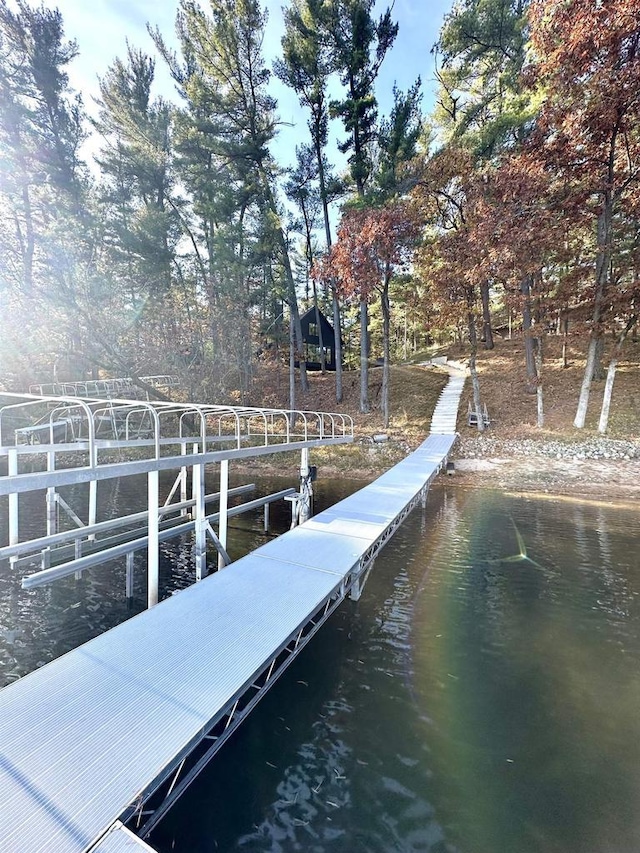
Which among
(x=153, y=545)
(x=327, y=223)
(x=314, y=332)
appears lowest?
(x=153, y=545)

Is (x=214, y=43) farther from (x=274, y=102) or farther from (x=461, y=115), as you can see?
(x=461, y=115)

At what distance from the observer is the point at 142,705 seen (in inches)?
82.8

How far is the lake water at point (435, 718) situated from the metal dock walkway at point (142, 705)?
0.41 meters

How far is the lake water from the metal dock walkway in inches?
16.1

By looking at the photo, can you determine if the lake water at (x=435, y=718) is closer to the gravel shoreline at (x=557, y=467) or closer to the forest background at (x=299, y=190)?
the gravel shoreline at (x=557, y=467)

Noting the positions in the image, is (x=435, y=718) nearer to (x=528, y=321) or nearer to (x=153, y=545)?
(x=153, y=545)

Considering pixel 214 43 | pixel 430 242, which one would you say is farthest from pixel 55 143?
pixel 430 242

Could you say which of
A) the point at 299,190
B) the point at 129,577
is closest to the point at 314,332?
→ the point at 299,190

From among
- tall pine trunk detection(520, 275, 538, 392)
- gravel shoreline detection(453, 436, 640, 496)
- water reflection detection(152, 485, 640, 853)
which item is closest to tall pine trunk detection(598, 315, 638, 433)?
gravel shoreline detection(453, 436, 640, 496)

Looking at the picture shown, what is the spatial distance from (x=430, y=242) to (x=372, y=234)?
2.51 metres

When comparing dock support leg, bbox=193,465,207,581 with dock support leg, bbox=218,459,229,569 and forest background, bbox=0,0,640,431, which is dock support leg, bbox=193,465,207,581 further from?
forest background, bbox=0,0,640,431

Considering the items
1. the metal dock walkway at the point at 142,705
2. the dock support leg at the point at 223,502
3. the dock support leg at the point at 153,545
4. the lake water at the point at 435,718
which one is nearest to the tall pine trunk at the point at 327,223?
the dock support leg at the point at 223,502

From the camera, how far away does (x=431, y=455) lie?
10227 mm

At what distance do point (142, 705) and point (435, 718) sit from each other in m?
2.15
